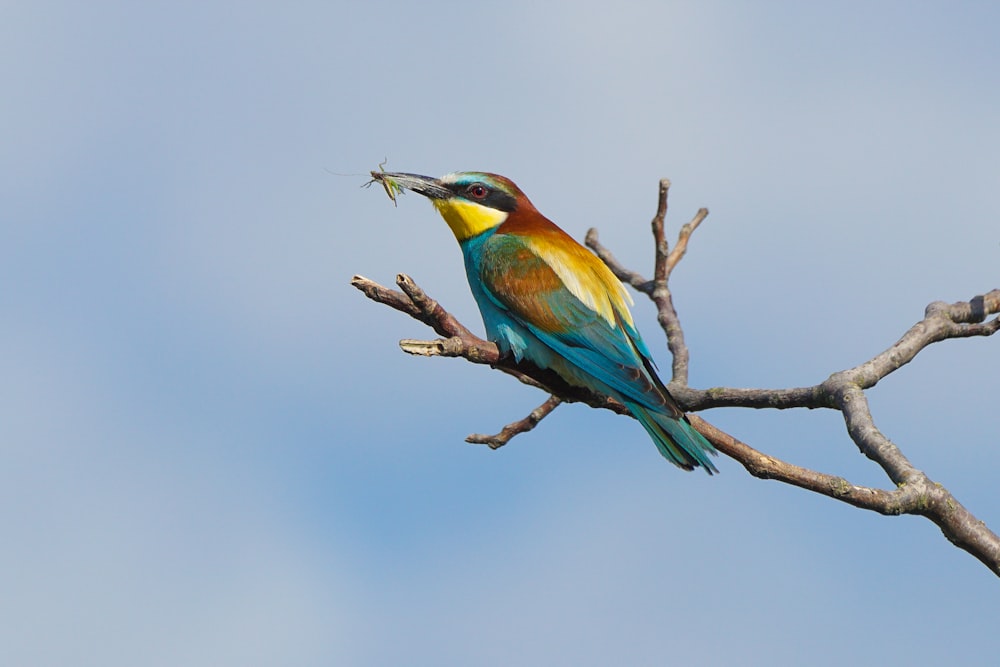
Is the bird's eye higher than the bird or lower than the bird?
higher

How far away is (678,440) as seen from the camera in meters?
4.36

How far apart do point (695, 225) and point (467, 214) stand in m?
1.52

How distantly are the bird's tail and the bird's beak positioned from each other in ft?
6.61

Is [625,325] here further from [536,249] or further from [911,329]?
[911,329]

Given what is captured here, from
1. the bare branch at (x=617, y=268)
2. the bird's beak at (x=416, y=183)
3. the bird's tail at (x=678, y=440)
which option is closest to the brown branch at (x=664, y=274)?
the bare branch at (x=617, y=268)

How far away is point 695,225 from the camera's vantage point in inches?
251

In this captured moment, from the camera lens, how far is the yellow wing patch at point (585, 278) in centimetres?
530

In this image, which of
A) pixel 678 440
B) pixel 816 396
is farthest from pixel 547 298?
pixel 816 396

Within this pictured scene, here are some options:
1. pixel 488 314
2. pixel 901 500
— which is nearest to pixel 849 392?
pixel 901 500

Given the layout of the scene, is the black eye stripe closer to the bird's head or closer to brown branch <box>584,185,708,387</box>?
the bird's head

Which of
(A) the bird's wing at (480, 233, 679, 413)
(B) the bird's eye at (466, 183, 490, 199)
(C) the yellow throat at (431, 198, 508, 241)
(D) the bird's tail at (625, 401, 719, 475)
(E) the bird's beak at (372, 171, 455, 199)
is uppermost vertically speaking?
(E) the bird's beak at (372, 171, 455, 199)

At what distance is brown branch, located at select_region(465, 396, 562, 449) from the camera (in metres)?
5.20

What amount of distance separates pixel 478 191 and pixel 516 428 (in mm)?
1505

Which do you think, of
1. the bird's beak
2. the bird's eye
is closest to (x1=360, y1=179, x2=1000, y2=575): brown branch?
the bird's eye
